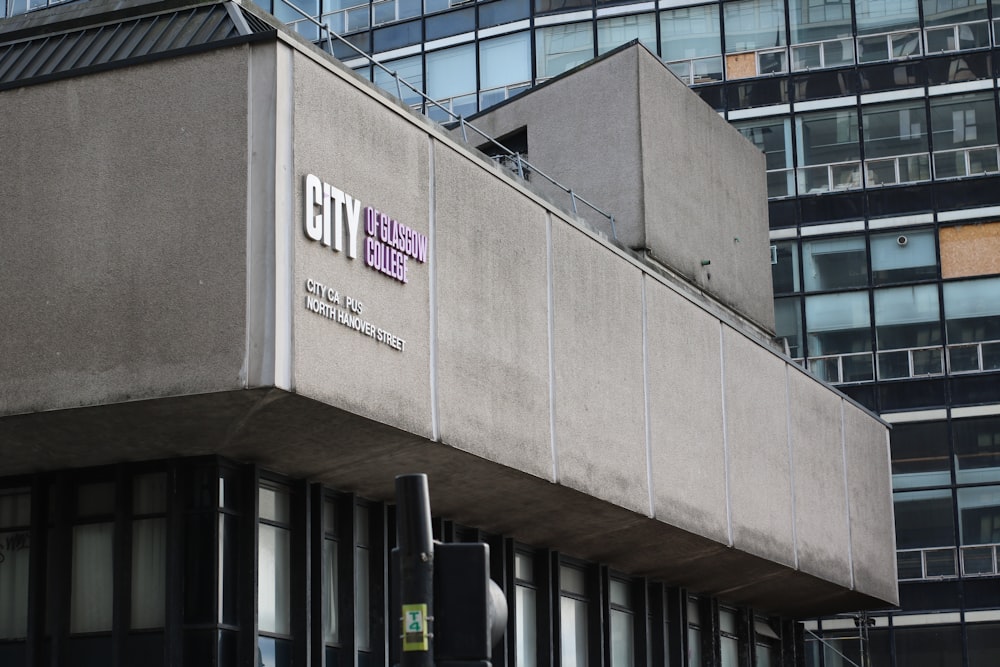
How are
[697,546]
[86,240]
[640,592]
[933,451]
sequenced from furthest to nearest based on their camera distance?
[933,451]
[640,592]
[697,546]
[86,240]

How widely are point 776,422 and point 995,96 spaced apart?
22.1 m

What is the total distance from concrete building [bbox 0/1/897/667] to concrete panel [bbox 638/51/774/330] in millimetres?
3610

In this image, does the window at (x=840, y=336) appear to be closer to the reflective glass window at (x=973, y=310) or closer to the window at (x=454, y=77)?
the reflective glass window at (x=973, y=310)

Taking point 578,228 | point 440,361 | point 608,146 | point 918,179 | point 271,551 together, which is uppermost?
point 918,179

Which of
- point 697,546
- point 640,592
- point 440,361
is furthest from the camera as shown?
point 640,592

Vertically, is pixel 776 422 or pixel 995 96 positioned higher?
pixel 995 96

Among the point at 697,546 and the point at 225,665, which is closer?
the point at 225,665

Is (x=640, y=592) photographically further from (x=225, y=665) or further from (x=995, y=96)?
(x=995, y=96)

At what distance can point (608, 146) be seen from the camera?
31203 millimetres

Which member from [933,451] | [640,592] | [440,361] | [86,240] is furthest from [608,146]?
[933,451]

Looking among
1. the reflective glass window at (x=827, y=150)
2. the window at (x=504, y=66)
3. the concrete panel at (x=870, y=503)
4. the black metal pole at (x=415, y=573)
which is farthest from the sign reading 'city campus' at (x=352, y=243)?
the window at (x=504, y=66)

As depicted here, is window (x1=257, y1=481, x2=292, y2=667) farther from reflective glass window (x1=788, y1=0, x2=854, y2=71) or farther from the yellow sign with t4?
reflective glass window (x1=788, y1=0, x2=854, y2=71)

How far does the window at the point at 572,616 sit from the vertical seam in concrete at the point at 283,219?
35.5ft

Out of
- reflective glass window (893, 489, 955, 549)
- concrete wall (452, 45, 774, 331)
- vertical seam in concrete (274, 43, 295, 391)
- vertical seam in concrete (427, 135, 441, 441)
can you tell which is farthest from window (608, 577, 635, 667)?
reflective glass window (893, 489, 955, 549)
